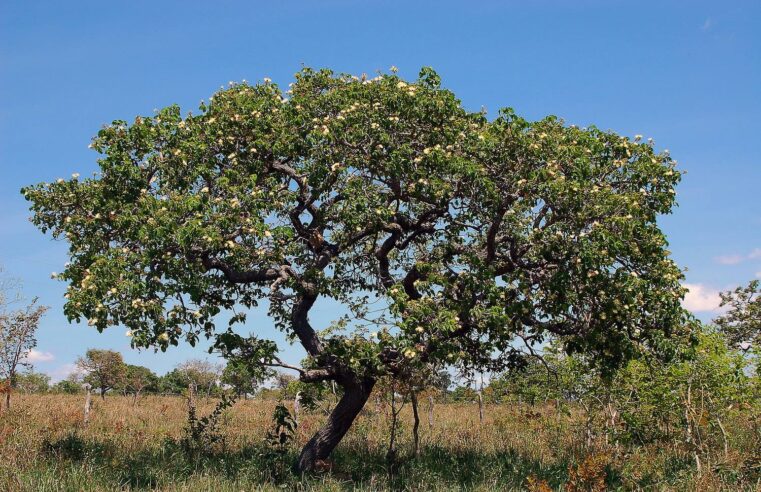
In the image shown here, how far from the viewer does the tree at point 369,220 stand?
13266 millimetres

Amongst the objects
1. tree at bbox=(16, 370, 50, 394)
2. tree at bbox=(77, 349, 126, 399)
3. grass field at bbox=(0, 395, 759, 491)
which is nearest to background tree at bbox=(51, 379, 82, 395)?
tree at bbox=(16, 370, 50, 394)

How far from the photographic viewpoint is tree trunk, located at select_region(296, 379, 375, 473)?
16.7 metres

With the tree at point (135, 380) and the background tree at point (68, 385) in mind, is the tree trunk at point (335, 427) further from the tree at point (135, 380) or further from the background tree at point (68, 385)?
the background tree at point (68, 385)

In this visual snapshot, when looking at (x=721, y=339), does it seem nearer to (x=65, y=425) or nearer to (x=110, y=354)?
(x=65, y=425)

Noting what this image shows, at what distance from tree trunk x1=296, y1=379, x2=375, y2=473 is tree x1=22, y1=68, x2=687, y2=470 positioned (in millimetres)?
44

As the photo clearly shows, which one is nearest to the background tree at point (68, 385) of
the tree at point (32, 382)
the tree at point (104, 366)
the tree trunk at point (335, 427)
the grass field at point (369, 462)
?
the tree at point (32, 382)

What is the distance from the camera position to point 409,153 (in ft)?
46.9

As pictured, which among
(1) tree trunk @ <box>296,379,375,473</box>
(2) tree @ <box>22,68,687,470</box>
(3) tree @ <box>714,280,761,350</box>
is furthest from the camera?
(3) tree @ <box>714,280,761,350</box>

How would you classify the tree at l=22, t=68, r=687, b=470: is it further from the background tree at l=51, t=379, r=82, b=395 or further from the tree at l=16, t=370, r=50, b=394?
the background tree at l=51, t=379, r=82, b=395

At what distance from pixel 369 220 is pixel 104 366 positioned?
52.9 meters

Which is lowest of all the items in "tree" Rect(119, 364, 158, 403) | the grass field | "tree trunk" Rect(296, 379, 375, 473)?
the grass field

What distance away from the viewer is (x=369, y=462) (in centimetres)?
1794

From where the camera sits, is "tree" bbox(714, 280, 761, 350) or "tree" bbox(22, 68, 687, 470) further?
"tree" bbox(714, 280, 761, 350)

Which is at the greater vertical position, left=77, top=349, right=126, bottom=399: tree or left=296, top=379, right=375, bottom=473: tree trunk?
left=77, top=349, right=126, bottom=399: tree
